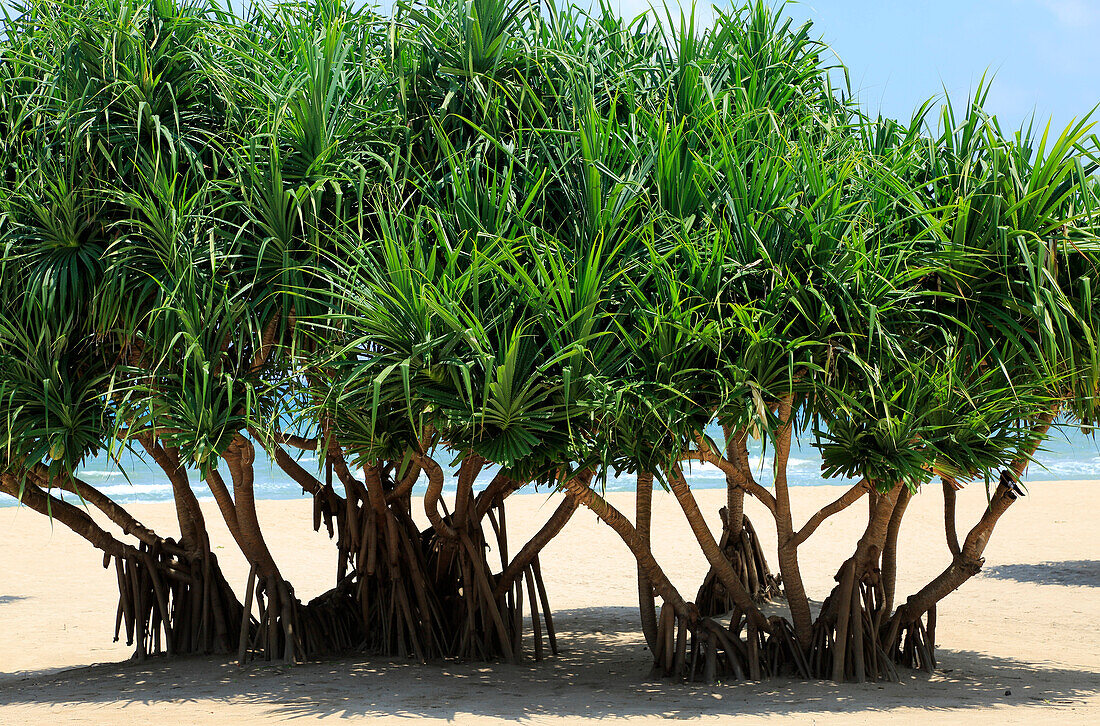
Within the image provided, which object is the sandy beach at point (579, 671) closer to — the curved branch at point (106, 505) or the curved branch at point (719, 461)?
the curved branch at point (106, 505)

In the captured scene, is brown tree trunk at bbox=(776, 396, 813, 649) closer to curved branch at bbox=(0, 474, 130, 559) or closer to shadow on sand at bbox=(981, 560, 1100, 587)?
curved branch at bbox=(0, 474, 130, 559)

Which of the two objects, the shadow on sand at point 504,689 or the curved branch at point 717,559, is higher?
the curved branch at point 717,559

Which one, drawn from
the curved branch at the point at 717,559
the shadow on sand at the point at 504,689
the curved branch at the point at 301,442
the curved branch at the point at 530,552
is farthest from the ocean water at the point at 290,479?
the curved branch at the point at 301,442

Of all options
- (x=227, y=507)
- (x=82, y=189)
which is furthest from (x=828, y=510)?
(x=82, y=189)

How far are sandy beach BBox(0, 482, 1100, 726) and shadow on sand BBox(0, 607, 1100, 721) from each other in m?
0.02

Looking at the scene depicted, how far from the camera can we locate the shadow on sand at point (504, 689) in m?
5.66

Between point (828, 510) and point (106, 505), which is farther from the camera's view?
point (106, 505)

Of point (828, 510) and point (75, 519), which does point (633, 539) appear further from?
point (75, 519)

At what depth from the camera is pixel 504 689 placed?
623 centimetres

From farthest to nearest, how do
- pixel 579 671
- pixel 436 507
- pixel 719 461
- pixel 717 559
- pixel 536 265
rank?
pixel 579 671, pixel 436 507, pixel 717 559, pixel 719 461, pixel 536 265

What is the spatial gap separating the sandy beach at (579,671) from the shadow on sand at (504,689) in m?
0.02

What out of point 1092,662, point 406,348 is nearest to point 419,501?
point 1092,662

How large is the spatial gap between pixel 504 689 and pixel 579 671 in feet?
3.58

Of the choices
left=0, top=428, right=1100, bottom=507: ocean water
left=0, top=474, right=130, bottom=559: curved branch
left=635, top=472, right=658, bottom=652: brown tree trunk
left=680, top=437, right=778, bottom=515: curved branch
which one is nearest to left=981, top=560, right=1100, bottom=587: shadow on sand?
left=680, top=437, right=778, bottom=515: curved branch
